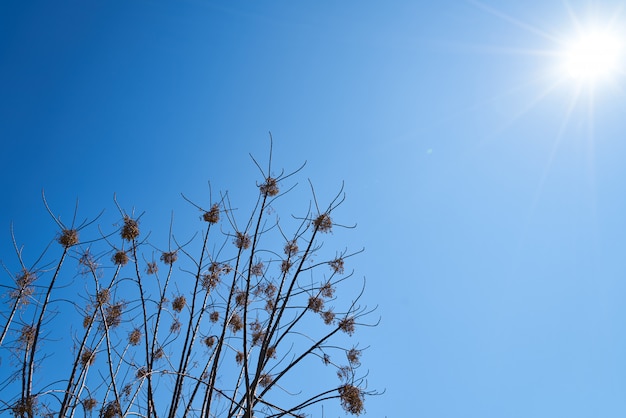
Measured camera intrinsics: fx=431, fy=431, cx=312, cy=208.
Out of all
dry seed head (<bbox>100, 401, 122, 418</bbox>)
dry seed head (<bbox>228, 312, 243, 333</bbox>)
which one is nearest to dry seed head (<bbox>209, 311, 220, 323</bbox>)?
dry seed head (<bbox>228, 312, 243, 333</bbox>)

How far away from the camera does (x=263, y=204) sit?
211 inches

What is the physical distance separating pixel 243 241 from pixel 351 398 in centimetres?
241

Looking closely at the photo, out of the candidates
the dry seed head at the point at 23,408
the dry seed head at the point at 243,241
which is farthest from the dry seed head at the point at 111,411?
the dry seed head at the point at 243,241

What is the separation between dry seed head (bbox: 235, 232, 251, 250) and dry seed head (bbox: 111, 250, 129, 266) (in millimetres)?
1524

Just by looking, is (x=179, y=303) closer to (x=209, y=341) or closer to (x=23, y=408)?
(x=209, y=341)

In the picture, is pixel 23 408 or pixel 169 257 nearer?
pixel 23 408

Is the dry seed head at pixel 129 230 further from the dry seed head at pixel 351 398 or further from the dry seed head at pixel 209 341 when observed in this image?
the dry seed head at pixel 351 398

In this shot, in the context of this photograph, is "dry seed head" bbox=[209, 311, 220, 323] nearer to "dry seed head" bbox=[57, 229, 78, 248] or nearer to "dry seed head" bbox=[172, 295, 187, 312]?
"dry seed head" bbox=[172, 295, 187, 312]

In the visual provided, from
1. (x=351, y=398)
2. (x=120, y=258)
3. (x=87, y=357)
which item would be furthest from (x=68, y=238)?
(x=351, y=398)

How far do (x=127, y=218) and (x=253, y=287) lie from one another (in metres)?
1.92

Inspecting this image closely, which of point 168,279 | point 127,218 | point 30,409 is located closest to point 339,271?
point 168,279

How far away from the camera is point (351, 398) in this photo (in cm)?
507

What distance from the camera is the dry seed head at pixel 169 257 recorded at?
630 centimetres

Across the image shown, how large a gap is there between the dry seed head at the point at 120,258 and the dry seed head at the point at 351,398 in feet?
11.0
